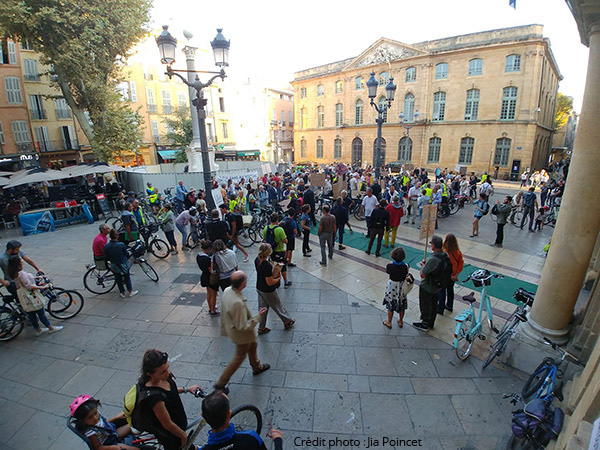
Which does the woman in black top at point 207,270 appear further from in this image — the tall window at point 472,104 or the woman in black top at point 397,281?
the tall window at point 472,104

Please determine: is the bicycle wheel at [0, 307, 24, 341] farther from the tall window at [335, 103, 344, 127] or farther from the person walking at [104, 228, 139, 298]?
the tall window at [335, 103, 344, 127]

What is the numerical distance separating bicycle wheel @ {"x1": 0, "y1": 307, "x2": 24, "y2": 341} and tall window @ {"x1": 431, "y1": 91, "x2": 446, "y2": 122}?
38907 mm

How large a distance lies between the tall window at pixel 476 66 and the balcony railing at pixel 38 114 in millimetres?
41691

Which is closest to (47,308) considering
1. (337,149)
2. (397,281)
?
(397,281)

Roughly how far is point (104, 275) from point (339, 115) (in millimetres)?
41938

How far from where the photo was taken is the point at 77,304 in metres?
6.49

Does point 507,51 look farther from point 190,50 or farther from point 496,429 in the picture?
point 496,429

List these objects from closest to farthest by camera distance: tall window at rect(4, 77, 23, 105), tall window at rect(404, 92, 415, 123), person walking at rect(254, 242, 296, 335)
Answer: 1. person walking at rect(254, 242, 296, 335)
2. tall window at rect(4, 77, 23, 105)
3. tall window at rect(404, 92, 415, 123)

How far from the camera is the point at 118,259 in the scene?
21.9ft

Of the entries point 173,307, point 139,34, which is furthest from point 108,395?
point 139,34

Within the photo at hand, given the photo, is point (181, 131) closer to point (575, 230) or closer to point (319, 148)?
point (319, 148)

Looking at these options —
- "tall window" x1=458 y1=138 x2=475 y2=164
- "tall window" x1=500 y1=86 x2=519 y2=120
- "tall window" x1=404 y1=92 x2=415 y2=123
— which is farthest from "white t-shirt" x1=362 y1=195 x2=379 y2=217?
"tall window" x1=404 y1=92 x2=415 y2=123

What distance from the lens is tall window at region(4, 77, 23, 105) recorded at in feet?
82.0

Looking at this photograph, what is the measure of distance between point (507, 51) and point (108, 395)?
128 feet
